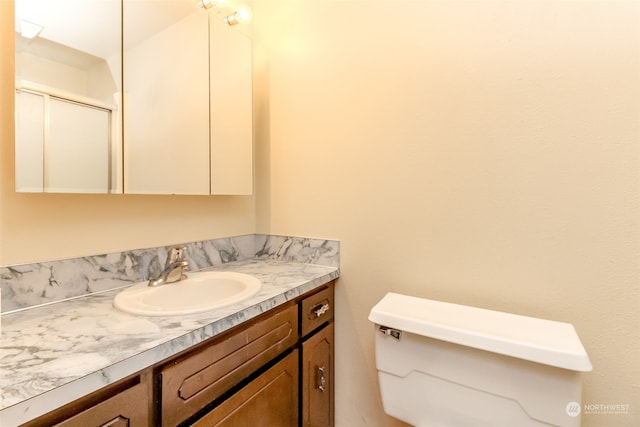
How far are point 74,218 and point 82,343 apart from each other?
453mm

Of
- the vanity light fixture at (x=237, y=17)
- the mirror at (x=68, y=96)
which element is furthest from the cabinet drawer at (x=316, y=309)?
the vanity light fixture at (x=237, y=17)

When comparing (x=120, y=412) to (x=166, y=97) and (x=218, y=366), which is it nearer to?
(x=218, y=366)

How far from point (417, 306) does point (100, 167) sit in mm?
1078

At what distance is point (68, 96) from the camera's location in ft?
2.63

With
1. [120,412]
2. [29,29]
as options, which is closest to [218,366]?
[120,412]

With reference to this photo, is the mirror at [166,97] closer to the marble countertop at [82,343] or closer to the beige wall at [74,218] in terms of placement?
the beige wall at [74,218]

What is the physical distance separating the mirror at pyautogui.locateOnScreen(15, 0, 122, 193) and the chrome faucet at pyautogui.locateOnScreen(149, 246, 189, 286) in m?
0.30

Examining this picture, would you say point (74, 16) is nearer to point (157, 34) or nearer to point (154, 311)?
point (157, 34)

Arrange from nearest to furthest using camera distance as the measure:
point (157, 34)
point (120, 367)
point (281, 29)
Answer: point (120, 367) → point (157, 34) → point (281, 29)

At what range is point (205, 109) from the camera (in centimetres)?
118

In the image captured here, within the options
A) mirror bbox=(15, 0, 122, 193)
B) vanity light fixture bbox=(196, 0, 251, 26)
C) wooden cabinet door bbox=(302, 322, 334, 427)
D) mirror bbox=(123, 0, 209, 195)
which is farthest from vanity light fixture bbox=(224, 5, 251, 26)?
wooden cabinet door bbox=(302, 322, 334, 427)

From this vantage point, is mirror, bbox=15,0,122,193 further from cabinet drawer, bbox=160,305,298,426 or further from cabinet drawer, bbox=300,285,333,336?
cabinet drawer, bbox=300,285,333,336

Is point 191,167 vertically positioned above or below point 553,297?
above

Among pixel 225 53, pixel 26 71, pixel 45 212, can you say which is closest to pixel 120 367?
pixel 45 212
